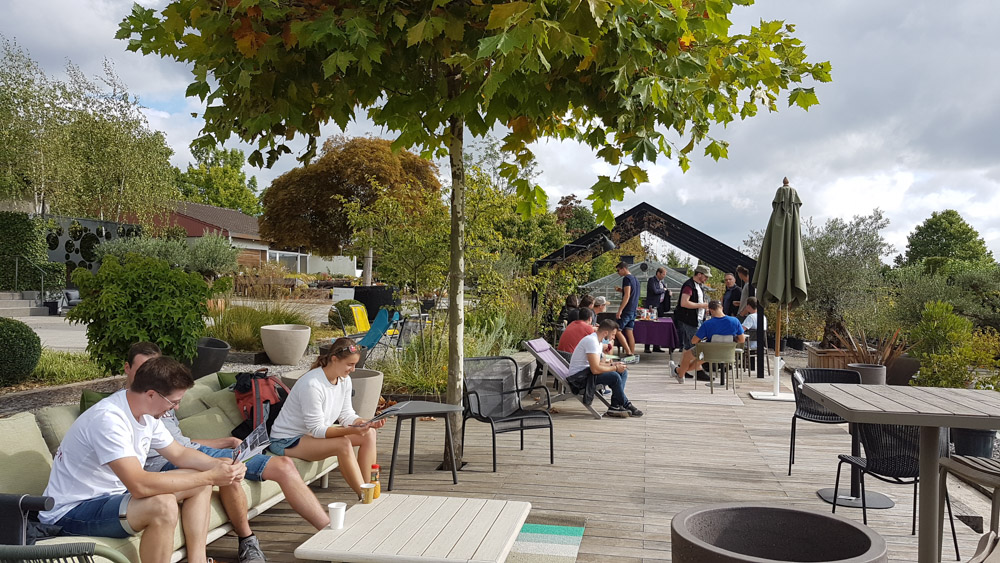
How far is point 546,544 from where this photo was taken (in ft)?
13.2

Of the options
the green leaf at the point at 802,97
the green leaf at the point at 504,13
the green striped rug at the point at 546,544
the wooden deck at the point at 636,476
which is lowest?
→ the green striped rug at the point at 546,544

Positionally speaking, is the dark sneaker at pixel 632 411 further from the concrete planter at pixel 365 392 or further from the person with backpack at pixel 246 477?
the person with backpack at pixel 246 477

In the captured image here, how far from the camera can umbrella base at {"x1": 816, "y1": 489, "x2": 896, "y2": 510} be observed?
480 centimetres

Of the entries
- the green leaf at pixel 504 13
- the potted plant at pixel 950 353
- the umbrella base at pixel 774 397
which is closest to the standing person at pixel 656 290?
the umbrella base at pixel 774 397

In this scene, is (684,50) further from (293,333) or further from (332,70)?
(293,333)

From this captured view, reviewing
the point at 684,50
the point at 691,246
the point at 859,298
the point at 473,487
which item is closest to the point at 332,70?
the point at 684,50

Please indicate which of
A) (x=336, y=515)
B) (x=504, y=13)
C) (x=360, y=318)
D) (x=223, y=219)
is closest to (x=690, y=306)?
(x=360, y=318)

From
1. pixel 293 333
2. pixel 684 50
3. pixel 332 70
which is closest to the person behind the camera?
pixel 332 70

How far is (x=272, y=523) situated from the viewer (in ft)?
14.1

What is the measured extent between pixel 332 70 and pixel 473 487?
3.08 meters

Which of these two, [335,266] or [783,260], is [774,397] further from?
[335,266]

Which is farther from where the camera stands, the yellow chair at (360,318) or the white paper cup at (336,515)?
the yellow chair at (360,318)

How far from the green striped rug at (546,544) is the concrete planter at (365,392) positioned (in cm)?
259

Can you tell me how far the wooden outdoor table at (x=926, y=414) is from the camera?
311cm
